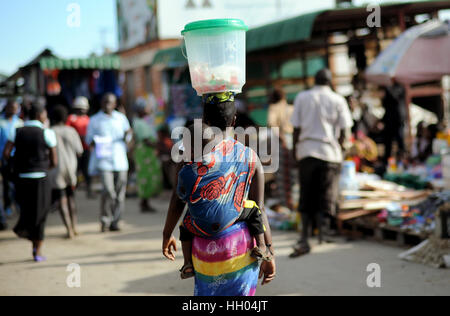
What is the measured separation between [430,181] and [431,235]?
245cm

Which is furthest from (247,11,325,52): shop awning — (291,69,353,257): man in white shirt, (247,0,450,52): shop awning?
(291,69,353,257): man in white shirt

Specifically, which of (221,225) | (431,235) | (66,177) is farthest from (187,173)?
(66,177)

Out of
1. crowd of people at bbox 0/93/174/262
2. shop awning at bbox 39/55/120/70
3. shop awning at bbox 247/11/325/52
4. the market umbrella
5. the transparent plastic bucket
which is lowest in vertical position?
crowd of people at bbox 0/93/174/262

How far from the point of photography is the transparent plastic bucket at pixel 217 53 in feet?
11.1

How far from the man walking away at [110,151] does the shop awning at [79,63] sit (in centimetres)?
721

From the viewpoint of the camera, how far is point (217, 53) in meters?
3.44

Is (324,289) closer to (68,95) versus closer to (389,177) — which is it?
(389,177)

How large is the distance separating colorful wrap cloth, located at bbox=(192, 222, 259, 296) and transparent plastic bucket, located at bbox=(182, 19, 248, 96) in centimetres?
82

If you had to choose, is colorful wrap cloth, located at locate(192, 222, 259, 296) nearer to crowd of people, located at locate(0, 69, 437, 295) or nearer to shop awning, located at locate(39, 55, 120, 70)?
crowd of people, located at locate(0, 69, 437, 295)

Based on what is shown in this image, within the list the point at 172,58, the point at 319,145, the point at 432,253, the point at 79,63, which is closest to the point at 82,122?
the point at 172,58

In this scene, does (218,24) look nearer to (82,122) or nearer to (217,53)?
(217,53)

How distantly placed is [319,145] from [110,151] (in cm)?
353

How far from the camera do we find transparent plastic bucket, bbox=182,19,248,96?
3.38 m

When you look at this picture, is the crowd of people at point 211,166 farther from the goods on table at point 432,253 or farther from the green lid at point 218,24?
the goods on table at point 432,253
